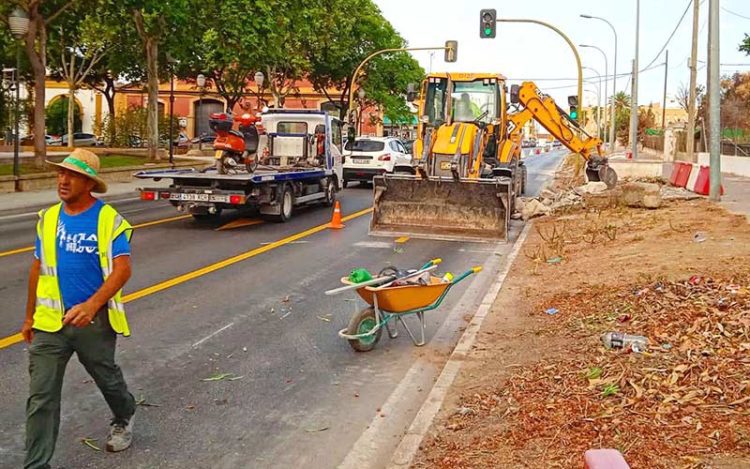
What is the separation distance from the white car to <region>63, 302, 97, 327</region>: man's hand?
73.6 ft

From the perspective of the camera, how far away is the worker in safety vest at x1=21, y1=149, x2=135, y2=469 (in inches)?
166

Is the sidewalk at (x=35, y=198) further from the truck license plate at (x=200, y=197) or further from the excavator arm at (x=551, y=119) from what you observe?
the excavator arm at (x=551, y=119)

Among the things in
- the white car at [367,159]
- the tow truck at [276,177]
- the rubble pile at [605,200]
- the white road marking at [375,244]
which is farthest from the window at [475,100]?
the white car at [367,159]

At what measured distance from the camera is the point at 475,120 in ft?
60.6

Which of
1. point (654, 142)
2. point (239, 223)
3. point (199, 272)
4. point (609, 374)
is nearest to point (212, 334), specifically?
point (199, 272)

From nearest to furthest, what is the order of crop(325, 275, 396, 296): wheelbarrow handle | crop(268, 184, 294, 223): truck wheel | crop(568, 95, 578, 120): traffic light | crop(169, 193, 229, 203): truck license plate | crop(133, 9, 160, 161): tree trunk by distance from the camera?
crop(325, 275, 396, 296): wheelbarrow handle
crop(169, 193, 229, 203): truck license plate
crop(268, 184, 294, 223): truck wheel
crop(568, 95, 578, 120): traffic light
crop(133, 9, 160, 161): tree trunk

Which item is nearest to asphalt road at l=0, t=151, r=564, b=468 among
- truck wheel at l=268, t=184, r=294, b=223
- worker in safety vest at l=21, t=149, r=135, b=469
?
worker in safety vest at l=21, t=149, r=135, b=469

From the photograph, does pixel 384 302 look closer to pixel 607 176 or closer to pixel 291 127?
pixel 291 127

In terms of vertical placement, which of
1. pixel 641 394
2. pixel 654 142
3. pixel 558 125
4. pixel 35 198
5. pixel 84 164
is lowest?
pixel 641 394

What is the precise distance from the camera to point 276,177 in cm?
1567

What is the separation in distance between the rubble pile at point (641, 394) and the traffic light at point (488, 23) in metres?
20.4

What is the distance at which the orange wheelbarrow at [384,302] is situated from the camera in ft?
22.5

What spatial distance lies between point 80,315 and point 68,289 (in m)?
0.19

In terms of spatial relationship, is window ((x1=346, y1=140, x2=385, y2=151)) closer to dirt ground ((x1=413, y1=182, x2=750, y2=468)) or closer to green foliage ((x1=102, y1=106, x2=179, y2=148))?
dirt ground ((x1=413, y1=182, x2=750, y2=468))
